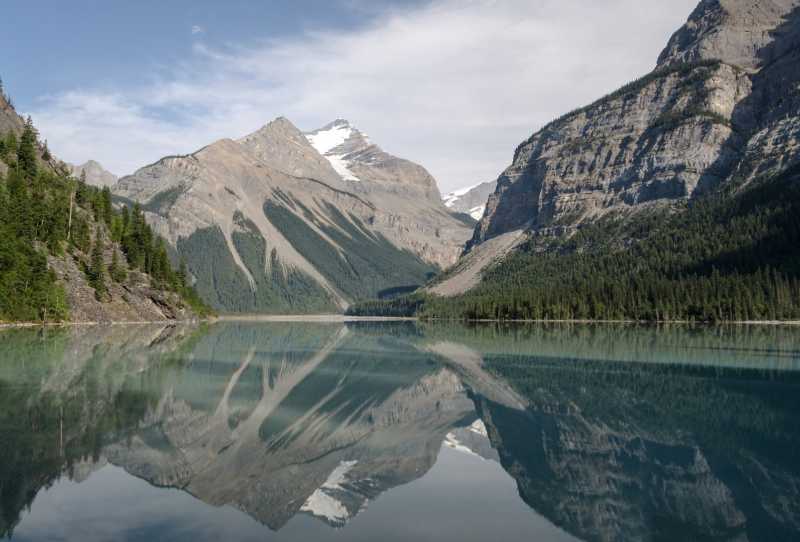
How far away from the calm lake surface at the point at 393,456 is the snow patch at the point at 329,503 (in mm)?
94

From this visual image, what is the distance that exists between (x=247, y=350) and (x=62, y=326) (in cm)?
3836

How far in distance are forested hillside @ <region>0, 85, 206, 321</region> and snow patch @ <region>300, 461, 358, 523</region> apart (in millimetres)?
77862

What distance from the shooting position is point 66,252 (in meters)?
99.9

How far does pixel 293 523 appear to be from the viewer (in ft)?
50.9

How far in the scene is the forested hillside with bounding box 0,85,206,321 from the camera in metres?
86.5

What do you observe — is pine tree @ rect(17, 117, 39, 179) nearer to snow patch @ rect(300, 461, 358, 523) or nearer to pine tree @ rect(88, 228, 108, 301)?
pine tree @ rect(88, 228, 108, 301)

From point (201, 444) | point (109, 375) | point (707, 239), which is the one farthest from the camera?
point (707, 239)

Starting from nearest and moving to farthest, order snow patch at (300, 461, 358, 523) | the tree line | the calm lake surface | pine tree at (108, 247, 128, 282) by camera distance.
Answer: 1. the calm lake surface
2. snow patch at (300, 461, 358, 523)
3. the tree line
4. pine tree at (108, 247, 128, 282)

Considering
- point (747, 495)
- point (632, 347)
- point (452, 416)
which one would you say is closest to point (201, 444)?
point (452, 416)

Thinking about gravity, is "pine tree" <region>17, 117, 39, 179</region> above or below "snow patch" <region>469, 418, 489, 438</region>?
above

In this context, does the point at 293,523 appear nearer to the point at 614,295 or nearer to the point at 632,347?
the point at 632,347

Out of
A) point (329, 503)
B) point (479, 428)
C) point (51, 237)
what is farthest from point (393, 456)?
point (51, 237)

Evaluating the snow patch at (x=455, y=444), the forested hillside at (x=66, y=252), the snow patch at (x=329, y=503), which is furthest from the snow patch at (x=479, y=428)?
the forested hillside at (x=66, y=252)

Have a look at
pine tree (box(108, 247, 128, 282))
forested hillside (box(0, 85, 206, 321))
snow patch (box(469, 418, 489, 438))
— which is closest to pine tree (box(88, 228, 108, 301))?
forested hillside (box(0, 85, 206, 321))
